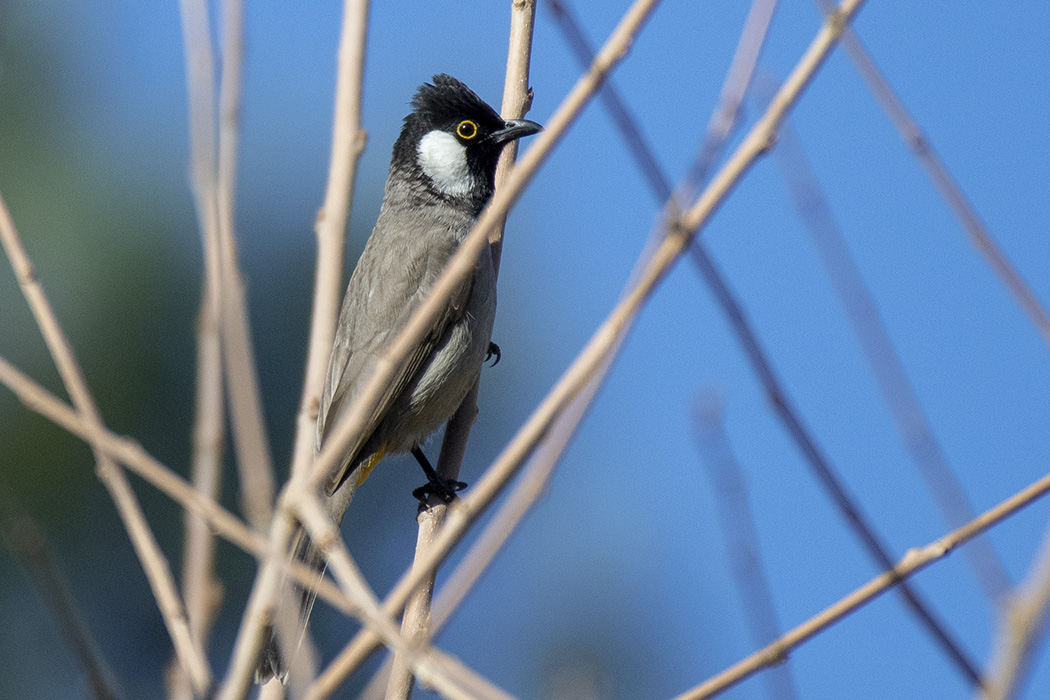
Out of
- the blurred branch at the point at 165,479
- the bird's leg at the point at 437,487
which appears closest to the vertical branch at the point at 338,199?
the blurred branch at the point at 165,479

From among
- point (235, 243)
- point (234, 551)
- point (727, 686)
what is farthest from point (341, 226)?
point (234, 551)

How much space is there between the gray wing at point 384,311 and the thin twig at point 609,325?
225 cm

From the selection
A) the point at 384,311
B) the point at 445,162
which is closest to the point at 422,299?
the point at 384,311

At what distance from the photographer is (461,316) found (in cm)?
377

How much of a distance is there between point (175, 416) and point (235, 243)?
464 inches

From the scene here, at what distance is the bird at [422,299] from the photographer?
140 inches

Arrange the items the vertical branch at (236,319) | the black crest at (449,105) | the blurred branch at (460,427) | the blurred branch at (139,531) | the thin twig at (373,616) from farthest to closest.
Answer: the black crest at (449,105) < the blurred branch at (460,427) < the vertical branch at (236,319) < the blurred branch at (139,531) < the thin twig at (373,616)

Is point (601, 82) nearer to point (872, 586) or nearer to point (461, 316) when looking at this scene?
point (872, 586)

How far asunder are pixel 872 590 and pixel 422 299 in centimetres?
256

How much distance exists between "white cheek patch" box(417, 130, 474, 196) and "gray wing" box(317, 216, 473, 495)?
0.29 metres

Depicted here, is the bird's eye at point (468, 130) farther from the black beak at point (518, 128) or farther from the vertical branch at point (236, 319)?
the vertical branch at point (236, 319)

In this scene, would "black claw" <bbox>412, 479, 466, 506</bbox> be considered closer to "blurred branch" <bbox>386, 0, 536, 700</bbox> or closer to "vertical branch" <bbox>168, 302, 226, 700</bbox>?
"blurred branch" <bbox>386, 0, 536, 700</bbox>

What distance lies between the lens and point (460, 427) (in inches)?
129

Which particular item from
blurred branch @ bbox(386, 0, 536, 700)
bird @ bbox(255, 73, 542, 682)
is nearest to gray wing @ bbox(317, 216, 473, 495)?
bird @ bbox(255, 73, 542, 682)
